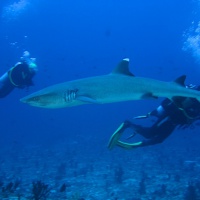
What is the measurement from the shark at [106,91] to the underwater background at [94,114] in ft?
13.1

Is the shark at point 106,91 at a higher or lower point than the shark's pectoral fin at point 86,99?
higher

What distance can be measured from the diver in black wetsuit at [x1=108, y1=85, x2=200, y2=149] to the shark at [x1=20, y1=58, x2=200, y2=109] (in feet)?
1.79

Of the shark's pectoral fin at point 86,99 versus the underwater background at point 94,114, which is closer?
the shark's pectoral fin at point 86,99

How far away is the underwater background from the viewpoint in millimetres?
12766

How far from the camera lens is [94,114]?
14150cm

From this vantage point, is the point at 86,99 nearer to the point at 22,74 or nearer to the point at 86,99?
the point at 86,99

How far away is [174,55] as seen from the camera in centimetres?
16212

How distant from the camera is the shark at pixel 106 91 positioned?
5707 millimetres

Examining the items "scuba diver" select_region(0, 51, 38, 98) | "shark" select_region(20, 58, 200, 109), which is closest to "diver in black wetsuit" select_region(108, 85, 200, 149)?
"shark" select_region(20, 58, 200, 109)

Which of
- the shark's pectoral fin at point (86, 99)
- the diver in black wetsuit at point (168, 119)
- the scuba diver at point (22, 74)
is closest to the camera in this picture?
the shark's pectoral fin at point (86, 99)

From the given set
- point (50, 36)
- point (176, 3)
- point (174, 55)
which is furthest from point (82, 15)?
point (174, 55)

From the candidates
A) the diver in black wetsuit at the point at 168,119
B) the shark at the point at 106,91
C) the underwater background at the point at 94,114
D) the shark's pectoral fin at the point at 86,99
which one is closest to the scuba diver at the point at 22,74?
the underwater background at the point at 94,114

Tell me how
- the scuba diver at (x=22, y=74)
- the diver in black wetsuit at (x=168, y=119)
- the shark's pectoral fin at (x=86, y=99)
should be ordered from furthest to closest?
the scuba diver at (x=22, y=74) → the diver in black wetsuit at (x=168, y=119) → the shark's pectoral fin at (x=86, y=99)

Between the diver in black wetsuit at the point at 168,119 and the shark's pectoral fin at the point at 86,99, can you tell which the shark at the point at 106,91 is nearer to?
the shark's pectoral fin at the point at 86,99
